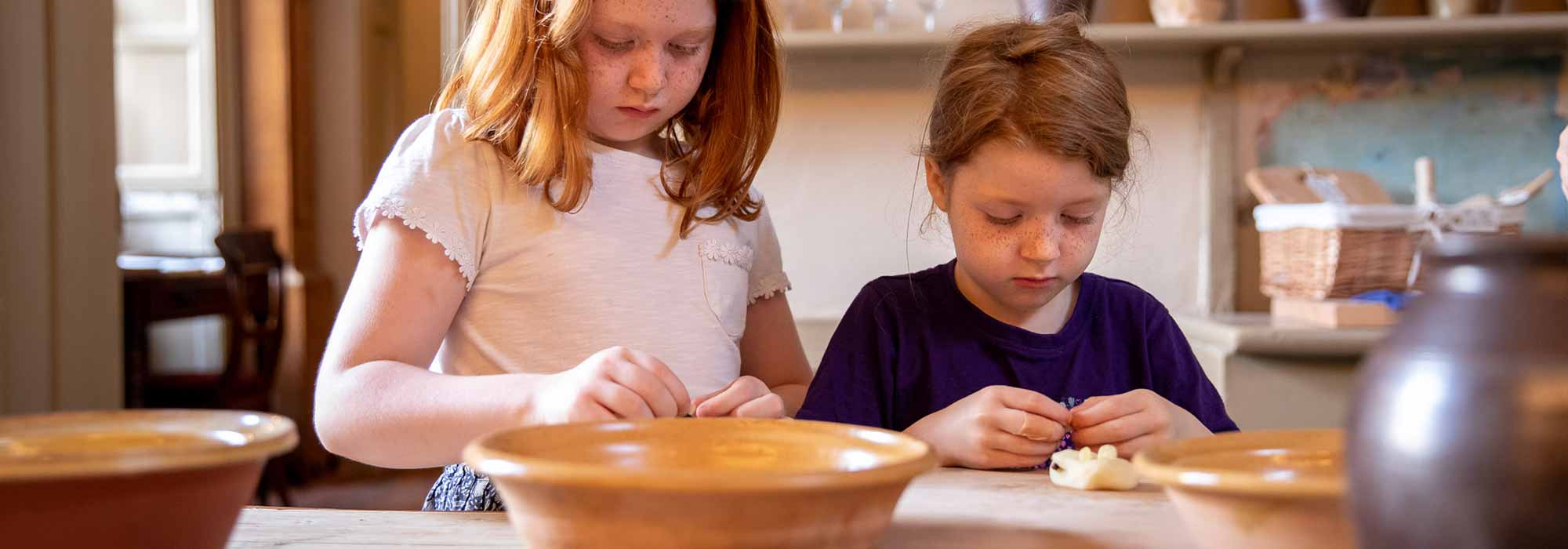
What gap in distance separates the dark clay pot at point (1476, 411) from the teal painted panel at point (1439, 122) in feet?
8.61

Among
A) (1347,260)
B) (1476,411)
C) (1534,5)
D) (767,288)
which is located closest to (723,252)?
(767,288)

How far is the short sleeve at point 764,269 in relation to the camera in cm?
142

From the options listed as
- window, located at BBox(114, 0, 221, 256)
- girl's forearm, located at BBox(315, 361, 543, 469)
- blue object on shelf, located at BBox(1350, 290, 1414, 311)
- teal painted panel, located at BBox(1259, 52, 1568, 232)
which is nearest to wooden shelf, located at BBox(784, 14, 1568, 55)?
teal painted panel, located at BBox(1259, 52, 1568, 232)

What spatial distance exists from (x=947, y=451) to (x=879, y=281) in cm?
38

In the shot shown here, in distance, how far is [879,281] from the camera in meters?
1.44

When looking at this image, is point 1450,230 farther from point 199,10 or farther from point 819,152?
point 199,10

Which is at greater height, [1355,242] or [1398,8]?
[1398,8]

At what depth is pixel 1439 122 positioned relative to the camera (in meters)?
2.83

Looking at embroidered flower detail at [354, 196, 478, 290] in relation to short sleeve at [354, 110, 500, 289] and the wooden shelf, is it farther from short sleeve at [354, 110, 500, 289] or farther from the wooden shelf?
the wooden shelf

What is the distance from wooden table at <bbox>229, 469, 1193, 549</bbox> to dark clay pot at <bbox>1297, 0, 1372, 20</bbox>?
6.67ft

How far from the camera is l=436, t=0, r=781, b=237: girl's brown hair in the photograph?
3.84 feet

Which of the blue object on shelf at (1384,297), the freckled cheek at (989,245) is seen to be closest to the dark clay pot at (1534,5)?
the blue object on shelf at (1384,297)

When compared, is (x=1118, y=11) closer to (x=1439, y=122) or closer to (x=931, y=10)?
(x=931, y=10)

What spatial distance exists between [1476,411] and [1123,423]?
69 cm
